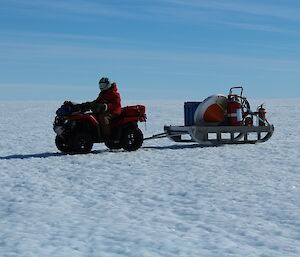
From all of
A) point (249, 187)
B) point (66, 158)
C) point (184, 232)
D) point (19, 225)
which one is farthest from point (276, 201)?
point (66, 158)

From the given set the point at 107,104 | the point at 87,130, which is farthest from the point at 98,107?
the point at 87,130

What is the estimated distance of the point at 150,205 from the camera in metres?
6.84

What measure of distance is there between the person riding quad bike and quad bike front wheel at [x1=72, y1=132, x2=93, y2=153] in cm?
48

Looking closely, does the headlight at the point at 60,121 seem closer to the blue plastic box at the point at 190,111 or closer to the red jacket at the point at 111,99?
the red jacket at the point at 111,99

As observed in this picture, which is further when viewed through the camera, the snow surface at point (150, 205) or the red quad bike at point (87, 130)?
the red quad bike at point (87, 130)

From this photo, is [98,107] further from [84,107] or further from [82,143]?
[82,143]

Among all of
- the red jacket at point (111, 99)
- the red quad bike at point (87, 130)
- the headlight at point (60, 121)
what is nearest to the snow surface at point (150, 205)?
the red quad bike at point (87, 130)

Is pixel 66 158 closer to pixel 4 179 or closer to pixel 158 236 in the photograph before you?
pixel 4 179

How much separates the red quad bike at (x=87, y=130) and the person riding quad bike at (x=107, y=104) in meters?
0.12

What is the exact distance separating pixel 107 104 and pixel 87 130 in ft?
2.52

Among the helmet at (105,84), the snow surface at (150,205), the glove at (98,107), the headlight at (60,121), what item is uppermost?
the helmet at (105,84)

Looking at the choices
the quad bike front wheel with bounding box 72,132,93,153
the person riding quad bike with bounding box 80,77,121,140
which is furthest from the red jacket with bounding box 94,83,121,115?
the quad bike front wheel with bounding box 72,132,93,153

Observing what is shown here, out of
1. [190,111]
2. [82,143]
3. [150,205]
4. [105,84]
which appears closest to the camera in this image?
[150,205]

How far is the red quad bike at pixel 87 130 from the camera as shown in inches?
487
